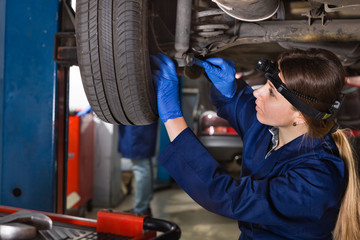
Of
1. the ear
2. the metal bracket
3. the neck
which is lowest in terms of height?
the neck

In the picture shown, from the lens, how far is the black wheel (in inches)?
47.2

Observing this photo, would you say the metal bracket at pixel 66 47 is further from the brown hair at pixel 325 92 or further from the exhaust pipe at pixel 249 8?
the brown hair at pixel 325 92

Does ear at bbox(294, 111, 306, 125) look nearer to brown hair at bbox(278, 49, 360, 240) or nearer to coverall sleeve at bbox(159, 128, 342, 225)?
brown hair at bbox(278, 49, 360, 240)

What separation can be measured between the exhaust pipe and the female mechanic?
0.66 feet

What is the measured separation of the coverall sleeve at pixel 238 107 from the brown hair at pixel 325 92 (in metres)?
0.32

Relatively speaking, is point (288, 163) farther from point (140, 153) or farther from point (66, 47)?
point (140, 153)

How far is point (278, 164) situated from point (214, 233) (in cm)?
194

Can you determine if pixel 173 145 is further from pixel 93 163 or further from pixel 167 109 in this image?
pixel 93 163

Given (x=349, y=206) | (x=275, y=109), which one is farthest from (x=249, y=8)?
(x=349, y=206)

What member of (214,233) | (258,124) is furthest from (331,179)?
(214,233)

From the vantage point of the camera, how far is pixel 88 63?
4.09 feet

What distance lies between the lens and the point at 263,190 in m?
1.13

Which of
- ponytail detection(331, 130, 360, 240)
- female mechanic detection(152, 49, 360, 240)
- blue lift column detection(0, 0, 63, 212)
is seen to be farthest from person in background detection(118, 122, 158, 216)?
ponytail detection(331, 130, 360, 240)

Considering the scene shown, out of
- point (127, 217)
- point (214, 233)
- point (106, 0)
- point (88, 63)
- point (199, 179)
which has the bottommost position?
point (214, 233)
